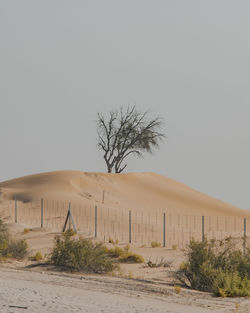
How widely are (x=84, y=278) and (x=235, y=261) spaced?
426 cm

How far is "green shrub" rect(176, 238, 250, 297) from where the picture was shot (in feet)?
51.4

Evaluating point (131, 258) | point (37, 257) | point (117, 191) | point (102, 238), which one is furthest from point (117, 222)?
point (37, 257)

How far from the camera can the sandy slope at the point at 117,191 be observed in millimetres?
48531

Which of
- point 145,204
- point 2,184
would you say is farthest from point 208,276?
point 2,184

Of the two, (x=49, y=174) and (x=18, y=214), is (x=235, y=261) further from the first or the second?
(x=49, y=174)

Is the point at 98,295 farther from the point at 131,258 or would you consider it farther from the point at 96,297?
the point at 131,258

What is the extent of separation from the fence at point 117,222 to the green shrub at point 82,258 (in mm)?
15181

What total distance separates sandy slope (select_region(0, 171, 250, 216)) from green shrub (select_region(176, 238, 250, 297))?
28732 mm

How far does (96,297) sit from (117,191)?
3888cm

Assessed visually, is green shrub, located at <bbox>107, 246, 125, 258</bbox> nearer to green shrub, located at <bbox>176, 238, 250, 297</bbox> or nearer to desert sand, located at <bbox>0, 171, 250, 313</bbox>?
desert sand, located at <bbox>0, 171, 250, 313</bbox>

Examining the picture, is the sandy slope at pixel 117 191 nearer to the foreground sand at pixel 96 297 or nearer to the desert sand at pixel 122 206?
the desert sand at pixel 122 206

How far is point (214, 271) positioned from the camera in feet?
54.6

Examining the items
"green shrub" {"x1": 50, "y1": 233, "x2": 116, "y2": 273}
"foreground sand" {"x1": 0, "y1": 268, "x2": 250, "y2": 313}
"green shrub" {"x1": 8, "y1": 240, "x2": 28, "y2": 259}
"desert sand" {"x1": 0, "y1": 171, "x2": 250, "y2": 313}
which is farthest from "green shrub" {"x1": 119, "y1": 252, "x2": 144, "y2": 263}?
"foreground sand" {"x1": 0, "y1": 268, "x2": 250, "y2": 313}

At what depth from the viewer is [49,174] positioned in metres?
54.2
